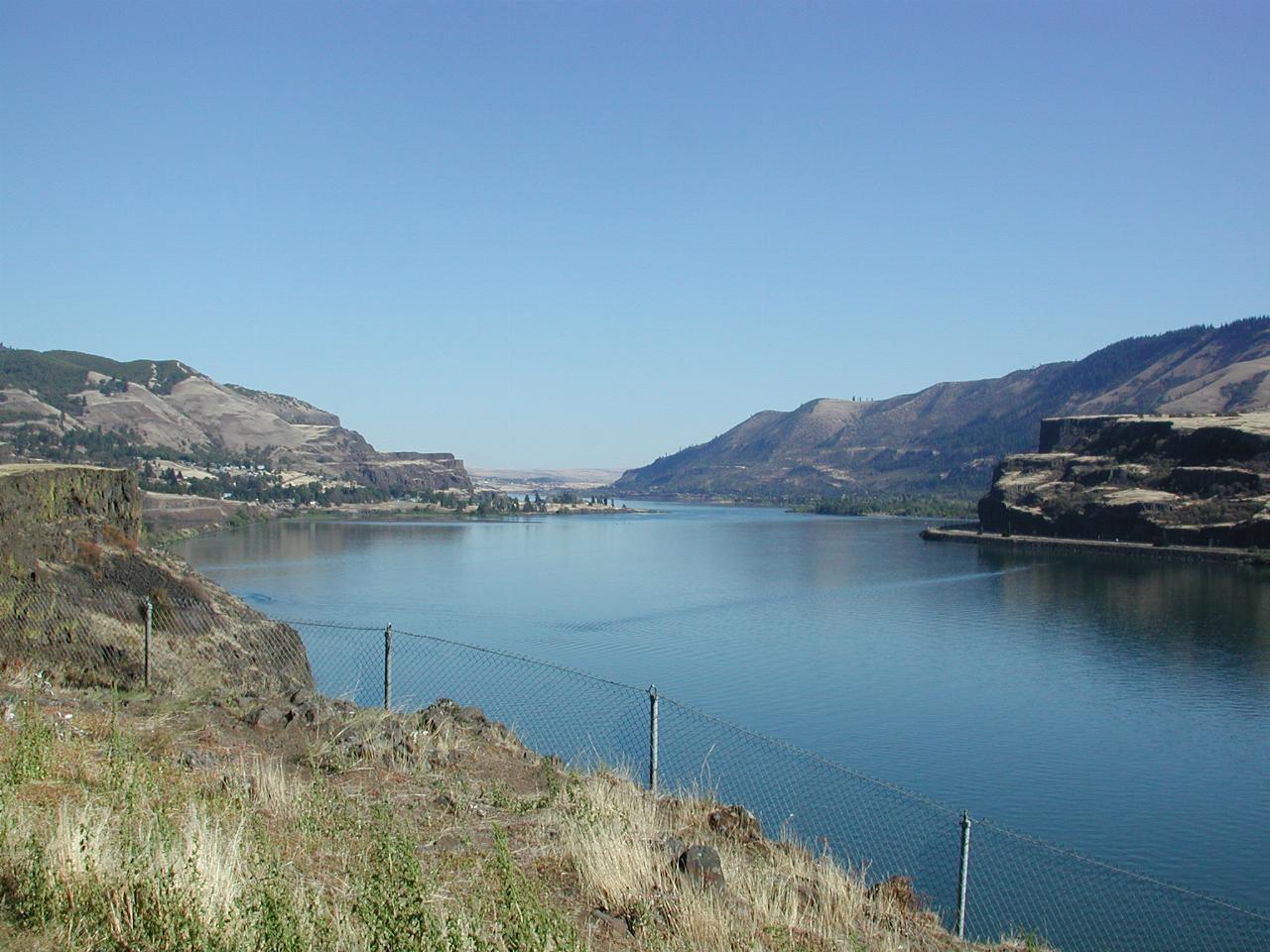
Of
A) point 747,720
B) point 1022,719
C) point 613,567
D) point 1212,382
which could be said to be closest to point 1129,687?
point 1022,719

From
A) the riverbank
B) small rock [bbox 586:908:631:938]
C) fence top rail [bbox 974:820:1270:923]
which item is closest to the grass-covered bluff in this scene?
small rock [bbox 586:908:631:938]

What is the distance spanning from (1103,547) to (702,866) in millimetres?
73165

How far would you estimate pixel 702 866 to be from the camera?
21.6 feet

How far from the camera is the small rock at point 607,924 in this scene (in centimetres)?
561

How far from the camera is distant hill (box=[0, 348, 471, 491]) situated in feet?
415

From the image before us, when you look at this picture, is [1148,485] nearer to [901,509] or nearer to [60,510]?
[901,509]

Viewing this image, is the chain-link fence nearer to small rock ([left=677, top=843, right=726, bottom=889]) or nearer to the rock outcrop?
the rock outcrop

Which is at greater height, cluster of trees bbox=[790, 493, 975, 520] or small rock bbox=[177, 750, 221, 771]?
small rock bbox=[177, 750, 221, 771]

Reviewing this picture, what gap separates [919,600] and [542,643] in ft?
65.0

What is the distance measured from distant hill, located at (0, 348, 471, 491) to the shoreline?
3220 inches

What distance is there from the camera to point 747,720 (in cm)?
2142

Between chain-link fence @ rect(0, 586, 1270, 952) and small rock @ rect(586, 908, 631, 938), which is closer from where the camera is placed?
small rock @ rect(586, 908, 631, 938)

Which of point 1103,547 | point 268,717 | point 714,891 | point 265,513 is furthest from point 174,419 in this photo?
point 714,891

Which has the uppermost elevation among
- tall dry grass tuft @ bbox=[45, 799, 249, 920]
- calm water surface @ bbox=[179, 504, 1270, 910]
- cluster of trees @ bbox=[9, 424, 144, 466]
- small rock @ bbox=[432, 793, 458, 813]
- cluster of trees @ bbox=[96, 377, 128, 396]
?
cluster of trees @ bbox=[96, 377, 128, 396]
